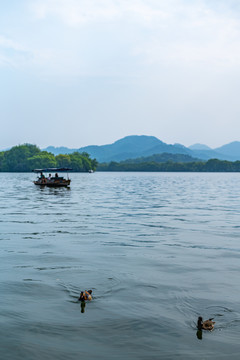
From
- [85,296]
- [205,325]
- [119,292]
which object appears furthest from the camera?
[119,292]

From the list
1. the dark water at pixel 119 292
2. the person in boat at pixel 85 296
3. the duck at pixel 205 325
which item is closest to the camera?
the dark water at pixel 119 292

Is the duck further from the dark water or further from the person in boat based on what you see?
the person in boat

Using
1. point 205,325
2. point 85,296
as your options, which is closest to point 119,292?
point 85,296

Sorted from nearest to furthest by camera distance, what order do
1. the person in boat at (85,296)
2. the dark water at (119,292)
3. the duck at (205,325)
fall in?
the dark water at (119,292) < the duck at (205,325) < the person in boat at (85,296)

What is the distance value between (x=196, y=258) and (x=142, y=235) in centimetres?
618

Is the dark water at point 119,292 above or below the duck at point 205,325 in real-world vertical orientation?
below

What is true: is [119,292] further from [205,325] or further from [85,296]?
[205,325]

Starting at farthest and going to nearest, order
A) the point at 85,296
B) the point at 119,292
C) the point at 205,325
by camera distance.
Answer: the point at 119,292
the point at 85,296
the point at 205,325

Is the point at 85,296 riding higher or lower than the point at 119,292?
higher

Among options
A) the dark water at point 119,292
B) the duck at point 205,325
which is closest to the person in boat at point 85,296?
the dark water at point 119,292

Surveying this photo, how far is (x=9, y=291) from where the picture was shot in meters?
11.7

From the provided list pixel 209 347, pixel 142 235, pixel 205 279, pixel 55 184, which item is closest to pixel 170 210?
pixel 142 235

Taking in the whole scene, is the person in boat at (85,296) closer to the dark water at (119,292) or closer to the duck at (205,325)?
the dark water at (119,292)

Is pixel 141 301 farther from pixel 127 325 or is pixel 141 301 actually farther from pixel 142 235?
pixel 142 235
